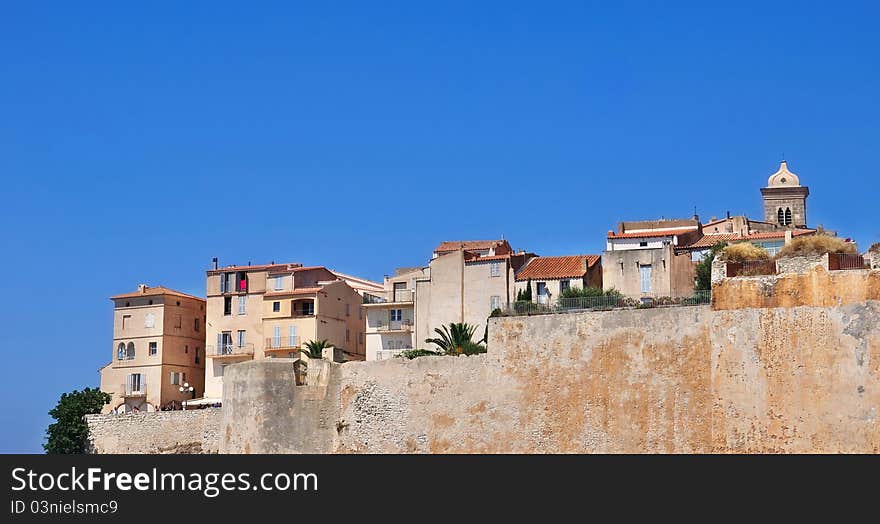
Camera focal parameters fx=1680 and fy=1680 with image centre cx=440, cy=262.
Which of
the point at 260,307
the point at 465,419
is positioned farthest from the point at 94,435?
Result: the point at 465,419

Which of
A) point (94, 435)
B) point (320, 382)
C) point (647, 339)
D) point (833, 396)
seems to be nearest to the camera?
point (833, 396)

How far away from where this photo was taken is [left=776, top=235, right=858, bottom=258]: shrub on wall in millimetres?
52750

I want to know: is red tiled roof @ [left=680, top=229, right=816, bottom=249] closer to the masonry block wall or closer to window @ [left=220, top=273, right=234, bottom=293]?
the masonry block wall

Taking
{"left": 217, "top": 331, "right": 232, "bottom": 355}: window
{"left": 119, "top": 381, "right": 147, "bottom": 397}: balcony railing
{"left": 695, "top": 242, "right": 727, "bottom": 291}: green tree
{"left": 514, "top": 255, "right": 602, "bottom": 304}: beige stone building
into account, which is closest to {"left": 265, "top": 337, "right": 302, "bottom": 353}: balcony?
{"left": 217, "top": 331, "right": 232, "bottom": 355}: window

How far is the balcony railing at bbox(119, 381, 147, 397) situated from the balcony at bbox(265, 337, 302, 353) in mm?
5689

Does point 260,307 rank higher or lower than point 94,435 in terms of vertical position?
higher

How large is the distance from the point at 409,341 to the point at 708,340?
21859 mm

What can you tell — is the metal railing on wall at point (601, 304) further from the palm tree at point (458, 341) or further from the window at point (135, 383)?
the window at point (135, 383)

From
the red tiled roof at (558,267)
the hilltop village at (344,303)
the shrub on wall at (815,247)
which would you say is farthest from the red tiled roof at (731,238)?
the shrub on wall at (815,247)

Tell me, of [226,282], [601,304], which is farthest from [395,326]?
[601,304]

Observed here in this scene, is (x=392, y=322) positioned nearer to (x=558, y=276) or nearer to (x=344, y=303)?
(x=344, y=303)

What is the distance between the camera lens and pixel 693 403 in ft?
173
